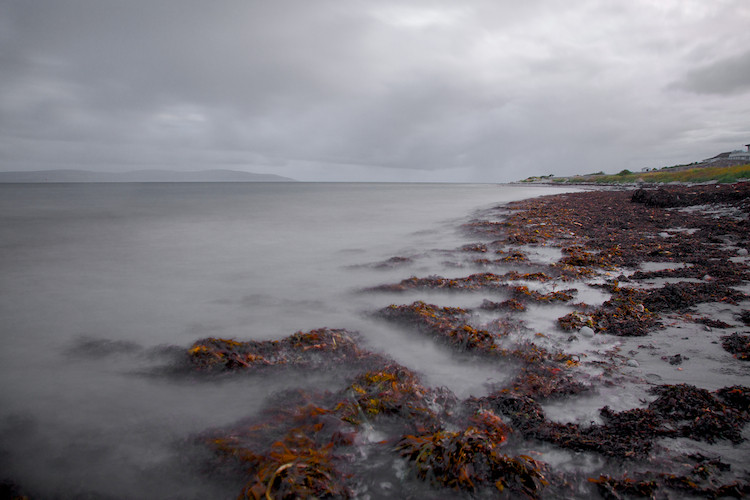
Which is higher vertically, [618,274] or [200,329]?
[618,274]

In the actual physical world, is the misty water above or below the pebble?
below

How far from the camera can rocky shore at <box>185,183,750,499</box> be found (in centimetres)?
191

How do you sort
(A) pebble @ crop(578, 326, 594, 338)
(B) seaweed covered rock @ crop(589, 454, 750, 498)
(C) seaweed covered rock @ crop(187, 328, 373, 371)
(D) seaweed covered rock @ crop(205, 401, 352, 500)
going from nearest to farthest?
(B) seaweed covered rock @ crop(589, 454, 750, 498), (D) seaweed covered rock @ crop(205, 401, 352, 500), (C) seaweed covered rock @ crop(187, 328, 373, 371), (A) pebble @ crop(578, 326, 594, 338)

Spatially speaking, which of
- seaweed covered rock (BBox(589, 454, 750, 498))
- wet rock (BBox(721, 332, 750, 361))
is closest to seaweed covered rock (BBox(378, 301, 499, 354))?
seaweed covered rock (BBox(589, 454, 750, 498))

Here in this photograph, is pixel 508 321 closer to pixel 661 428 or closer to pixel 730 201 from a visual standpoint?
pixel 661 428

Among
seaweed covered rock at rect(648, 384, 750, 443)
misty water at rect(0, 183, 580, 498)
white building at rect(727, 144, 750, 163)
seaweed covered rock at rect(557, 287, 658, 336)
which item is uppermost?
white building at rect(727, 144, 750, 163)

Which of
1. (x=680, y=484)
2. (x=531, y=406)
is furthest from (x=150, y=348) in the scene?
(x=680, y=484)

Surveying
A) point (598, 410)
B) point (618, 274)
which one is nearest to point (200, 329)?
point (598, 410)

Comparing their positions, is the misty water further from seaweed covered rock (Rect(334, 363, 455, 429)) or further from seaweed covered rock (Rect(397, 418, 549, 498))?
seaweed covered rock (Rect(397, 418, 549, 498))

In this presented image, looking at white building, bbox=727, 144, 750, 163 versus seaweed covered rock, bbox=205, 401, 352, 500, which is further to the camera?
white building, bbox=727, 144, 750, 163

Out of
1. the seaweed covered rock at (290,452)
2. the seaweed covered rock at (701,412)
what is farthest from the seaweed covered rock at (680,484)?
the seaweed covered rock at (290,452)

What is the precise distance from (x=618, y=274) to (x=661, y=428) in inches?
179

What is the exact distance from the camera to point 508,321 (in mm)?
4223

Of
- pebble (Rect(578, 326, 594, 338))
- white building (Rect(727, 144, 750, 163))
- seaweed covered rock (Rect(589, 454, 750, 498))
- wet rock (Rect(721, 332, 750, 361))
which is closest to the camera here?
seaweed covered rock (Rect(589, 454, 750, 498))
